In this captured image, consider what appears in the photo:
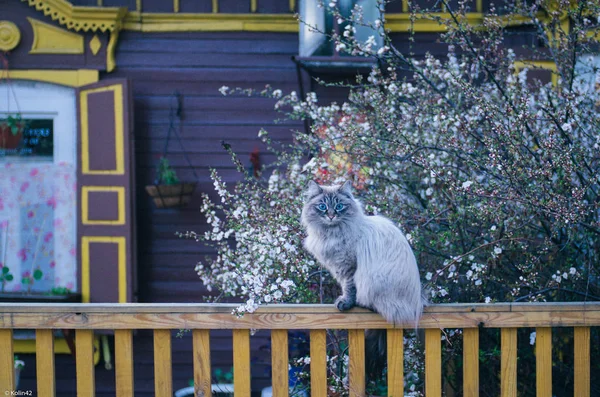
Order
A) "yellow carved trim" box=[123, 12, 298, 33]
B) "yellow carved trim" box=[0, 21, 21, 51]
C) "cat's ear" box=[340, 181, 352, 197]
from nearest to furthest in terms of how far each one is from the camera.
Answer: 1. "cat's ear" box=[340, 181, 352, 197]
2. "yellow carved trim" box=[0, 21, 21, 51]
3. "yellow carved trim" box=[123, 12, 298, 33]

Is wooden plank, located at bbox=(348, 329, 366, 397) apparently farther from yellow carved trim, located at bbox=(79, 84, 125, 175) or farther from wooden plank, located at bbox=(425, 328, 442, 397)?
yellow carved trim, located at bbox=(79, 84, 125, 175)

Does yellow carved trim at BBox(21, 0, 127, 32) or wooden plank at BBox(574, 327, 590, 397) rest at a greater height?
yellow carved trim at BBox(21, 0, 127, 32)

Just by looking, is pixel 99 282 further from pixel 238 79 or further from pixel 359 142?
pixel 359 142

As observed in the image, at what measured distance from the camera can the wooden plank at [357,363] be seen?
2.96 metres

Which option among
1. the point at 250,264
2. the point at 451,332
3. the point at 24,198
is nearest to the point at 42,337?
the point at 250,264

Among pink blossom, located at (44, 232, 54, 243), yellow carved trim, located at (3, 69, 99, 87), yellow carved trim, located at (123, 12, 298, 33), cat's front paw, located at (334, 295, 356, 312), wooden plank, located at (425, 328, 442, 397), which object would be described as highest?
yellow carved trim, located at (123, 12, 298, 33)

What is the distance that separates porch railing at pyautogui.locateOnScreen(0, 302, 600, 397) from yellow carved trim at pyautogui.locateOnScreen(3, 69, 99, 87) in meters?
3.14

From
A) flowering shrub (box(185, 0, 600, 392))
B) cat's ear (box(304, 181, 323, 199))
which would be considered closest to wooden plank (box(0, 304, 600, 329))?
flowering shrub (box(185, 0, 600, 392))

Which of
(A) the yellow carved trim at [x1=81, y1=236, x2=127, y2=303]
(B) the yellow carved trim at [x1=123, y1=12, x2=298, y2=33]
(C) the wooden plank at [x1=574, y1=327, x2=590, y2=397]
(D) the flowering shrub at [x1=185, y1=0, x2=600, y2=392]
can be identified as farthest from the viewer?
(B) the yellow carved trim at [x1=123, y1=12, x2=298, y2=33]

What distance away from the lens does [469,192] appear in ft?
10.6

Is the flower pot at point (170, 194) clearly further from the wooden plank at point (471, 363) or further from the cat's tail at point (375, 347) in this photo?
the wooden plank at point (471, 363)

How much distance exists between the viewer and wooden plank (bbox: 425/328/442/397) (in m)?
2.97

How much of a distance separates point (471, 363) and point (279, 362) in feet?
2.70

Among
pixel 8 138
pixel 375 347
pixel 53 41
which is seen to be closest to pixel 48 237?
pixel 8 138
